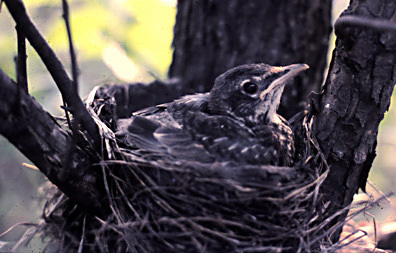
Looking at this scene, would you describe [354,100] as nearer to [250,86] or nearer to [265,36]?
[250,86]

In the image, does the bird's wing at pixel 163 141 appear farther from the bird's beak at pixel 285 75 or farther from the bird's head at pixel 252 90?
the bird's beak at pixel 285 75

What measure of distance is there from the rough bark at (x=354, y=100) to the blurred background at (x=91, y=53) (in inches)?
25.5

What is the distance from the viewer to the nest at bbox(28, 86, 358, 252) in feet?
4.08

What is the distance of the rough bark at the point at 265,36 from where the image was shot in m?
2.31

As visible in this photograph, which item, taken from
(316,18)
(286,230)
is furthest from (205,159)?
(316,18)

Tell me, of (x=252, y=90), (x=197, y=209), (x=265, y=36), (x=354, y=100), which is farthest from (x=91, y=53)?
(x=354, y=100)

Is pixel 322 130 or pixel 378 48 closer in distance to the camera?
pixel 378 48

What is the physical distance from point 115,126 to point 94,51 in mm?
831

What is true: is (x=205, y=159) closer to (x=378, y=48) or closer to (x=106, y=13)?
(x=378, y=48)

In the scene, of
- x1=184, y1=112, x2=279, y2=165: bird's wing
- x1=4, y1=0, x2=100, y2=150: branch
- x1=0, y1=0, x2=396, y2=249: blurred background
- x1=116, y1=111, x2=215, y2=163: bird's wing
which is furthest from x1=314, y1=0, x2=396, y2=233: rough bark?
x1=4, y1=0, x2=100, y2=150: branch

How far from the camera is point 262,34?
7.66 feet

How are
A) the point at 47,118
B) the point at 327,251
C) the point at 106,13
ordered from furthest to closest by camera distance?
the point at 106,13 → the point at 327,251 → the point at 47,118

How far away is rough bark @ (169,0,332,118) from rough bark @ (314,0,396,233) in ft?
2.86

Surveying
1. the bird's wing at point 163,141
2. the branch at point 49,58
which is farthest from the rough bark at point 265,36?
the branch at point 49,58
